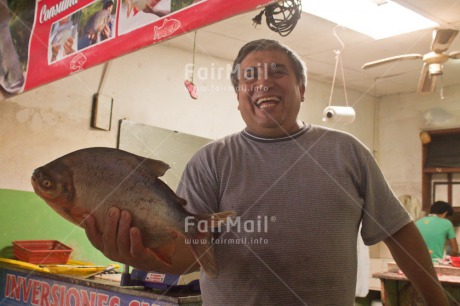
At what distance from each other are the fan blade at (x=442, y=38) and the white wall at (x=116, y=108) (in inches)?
103

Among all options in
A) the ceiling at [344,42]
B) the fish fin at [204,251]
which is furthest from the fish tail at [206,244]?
the ceiling at [344,42]

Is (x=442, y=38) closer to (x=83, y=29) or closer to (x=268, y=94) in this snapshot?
(x=83, y=29)

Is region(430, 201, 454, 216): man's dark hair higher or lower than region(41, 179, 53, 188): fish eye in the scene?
higher

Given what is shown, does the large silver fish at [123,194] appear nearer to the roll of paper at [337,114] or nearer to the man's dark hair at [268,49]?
the man's dark hair at [268,49]

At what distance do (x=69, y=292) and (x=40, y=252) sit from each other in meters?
0.89

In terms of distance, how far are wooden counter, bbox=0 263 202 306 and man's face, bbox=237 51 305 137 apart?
1166 millimetres

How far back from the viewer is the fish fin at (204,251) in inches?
50.5

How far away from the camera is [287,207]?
4.79ft

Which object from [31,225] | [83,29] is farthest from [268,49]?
[31,225]

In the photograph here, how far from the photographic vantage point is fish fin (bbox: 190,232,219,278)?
1282mm

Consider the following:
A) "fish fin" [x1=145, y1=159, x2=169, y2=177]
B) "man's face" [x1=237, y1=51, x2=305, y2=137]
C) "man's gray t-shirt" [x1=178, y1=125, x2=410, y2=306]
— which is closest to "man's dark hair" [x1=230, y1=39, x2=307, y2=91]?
"man's face" [x1=237, y1=51, x2=305, y2=137]

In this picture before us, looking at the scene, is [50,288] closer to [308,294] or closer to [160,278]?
[160,278]

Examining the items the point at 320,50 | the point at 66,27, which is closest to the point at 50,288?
the point at 66,27

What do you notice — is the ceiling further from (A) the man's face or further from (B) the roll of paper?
(A) the man's face
